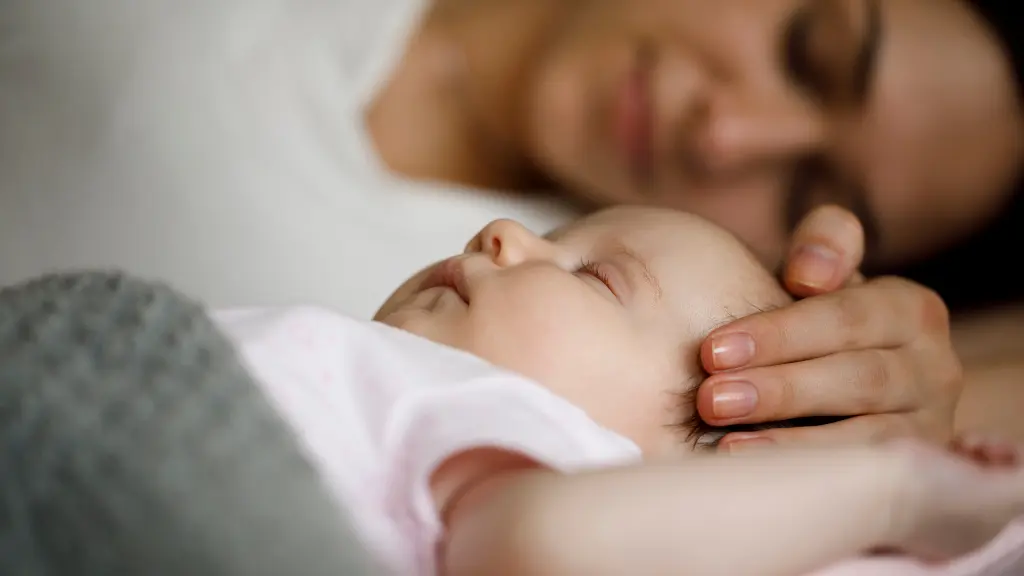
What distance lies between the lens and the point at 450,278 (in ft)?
1.77

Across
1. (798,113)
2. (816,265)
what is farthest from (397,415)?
(798,113)

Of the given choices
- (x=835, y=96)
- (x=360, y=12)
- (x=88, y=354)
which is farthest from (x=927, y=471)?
(x=360, y=12)

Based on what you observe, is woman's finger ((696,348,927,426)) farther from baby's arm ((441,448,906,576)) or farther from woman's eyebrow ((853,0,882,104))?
woman's eyebrow ((853,0,882,104))

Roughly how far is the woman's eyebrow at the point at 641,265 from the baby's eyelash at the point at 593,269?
0.02 meters

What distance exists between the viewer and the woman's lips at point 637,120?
0.96 m

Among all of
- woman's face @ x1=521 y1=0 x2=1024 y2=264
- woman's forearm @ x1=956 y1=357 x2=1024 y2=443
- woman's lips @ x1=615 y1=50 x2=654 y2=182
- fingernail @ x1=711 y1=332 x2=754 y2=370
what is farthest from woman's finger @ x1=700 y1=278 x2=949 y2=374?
woman's lips @ x1=615 y1=50 x2=654 y2=182

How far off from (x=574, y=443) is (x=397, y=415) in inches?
3.8

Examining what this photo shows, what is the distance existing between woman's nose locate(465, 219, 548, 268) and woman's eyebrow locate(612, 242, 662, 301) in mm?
52

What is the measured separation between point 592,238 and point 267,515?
0.34m

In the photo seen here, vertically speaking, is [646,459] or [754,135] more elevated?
[754,135]

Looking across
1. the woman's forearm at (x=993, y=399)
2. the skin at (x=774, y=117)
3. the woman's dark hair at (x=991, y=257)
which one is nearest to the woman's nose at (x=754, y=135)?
the skin at (x=774, y=117)

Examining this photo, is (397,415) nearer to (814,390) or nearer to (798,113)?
(814,390)

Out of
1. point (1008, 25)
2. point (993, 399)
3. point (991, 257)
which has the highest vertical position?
point (1008, 25)

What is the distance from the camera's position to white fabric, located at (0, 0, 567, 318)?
835mm
